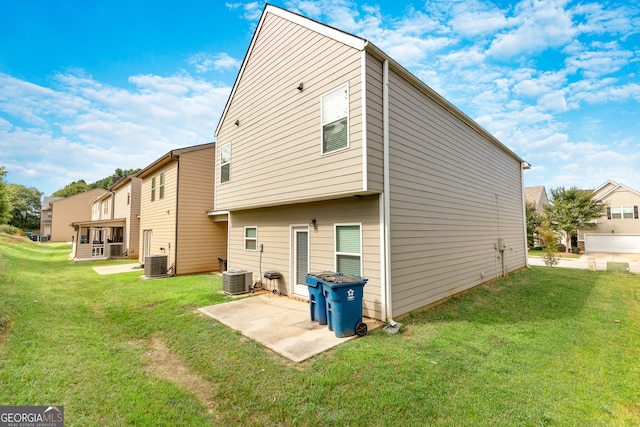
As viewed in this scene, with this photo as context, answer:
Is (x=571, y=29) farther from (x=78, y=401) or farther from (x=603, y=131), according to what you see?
(x=78, y=401)

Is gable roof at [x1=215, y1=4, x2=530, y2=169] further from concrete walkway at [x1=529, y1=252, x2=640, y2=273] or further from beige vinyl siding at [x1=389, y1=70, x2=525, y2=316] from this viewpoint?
concrete walkway at [x1=529, y1=252, x2=640, y2=273]

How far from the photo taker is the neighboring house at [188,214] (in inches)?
470

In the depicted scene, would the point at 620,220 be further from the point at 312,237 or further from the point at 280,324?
the point at 280,324

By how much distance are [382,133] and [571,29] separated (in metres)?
9.61

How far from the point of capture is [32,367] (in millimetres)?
3623

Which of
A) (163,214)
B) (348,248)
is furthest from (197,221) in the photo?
(348,248)

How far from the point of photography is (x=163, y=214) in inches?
518

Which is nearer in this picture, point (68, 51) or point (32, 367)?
point (32, 367)

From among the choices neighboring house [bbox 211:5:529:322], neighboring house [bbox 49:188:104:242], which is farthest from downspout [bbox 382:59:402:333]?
neighboring house [bbox 49:188:104:242]

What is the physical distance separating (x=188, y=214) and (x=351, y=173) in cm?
963

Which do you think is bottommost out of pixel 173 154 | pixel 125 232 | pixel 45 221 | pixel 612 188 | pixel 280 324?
pixel 280 324

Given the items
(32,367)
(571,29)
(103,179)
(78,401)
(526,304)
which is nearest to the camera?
(78,401)

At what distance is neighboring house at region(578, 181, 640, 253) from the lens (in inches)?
941

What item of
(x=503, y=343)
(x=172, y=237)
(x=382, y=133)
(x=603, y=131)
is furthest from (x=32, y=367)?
(x=603, y=131)
